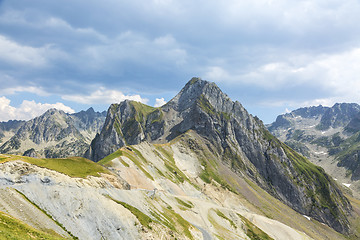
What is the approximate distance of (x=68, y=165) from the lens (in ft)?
188

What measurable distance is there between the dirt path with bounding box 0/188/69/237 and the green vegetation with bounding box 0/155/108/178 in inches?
533

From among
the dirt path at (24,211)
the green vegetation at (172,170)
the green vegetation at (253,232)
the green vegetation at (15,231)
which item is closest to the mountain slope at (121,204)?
the green vegetation at (253,232)

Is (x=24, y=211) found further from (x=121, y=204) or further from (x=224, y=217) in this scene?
(x=224, y=217)

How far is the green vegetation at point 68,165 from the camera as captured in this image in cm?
4968

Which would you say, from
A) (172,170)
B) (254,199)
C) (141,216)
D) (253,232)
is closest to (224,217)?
(253,232)

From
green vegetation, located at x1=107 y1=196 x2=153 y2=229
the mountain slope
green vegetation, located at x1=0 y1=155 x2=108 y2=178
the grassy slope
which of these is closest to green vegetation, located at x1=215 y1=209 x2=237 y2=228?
the mountain slope

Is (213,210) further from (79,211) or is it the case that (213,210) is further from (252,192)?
(252,192)

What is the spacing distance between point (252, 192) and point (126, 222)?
511 feet

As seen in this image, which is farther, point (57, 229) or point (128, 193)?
point (128, 193)

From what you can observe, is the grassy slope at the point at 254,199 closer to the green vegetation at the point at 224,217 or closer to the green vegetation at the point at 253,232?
the green vegetation at the point at 224,217

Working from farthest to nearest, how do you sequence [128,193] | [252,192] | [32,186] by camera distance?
[252,192] → [128,193] → [32,186]

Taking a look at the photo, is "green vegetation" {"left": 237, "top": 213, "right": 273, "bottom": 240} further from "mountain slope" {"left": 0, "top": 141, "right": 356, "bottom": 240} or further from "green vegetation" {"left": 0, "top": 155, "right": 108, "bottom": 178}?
"green vegetation" {"left": 0, "top": 155, "right": 108, "bottom": 178}

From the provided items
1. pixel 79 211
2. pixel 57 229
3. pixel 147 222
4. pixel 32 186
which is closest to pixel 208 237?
pixel 147 222

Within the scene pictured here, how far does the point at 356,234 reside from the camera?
18900 centimetres
